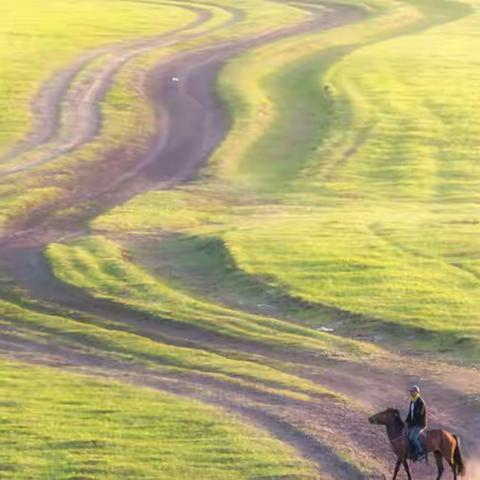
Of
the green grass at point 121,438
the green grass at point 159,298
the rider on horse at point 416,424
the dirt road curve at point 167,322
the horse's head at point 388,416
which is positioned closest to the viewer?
the rider on horse at point 416,424

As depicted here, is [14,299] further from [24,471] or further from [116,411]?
[24,471]

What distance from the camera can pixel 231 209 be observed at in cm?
5309

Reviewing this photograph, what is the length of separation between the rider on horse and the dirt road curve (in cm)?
110

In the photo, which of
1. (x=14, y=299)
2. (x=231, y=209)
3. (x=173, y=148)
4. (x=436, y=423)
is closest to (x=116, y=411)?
(x=436, y=423)

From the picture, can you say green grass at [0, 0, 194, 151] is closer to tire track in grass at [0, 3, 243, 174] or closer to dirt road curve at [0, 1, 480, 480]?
tire track in grass at [0, 3, 243, 174]

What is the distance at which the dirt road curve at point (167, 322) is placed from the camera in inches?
1174

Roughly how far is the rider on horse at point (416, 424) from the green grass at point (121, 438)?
2.11 meters

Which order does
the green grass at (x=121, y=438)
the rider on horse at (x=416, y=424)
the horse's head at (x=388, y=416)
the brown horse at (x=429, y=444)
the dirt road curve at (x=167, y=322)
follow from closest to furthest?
the brown horse at (x=429, y=444) < the rider on horse at (x=416, y=424) < the horse's head at (x=388, y=416) < the green grass at (x=121, y=438) < the dirt road curve at (x=167, y=322)

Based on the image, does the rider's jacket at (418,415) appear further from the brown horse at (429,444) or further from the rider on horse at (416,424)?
the brown horse at (429,444)

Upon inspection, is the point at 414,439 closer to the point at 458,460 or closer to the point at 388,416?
the point at 388,416

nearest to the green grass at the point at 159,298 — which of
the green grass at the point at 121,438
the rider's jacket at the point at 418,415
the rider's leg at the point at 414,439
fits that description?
the green grass at the point at 121,438

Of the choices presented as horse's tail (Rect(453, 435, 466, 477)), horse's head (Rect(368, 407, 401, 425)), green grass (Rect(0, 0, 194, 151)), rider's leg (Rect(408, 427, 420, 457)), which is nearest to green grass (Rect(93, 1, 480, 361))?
horse's head (Rect(368, 407, 401, 425))

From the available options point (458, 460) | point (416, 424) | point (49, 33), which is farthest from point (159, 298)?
point (49, 33)

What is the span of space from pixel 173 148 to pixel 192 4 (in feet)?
165
